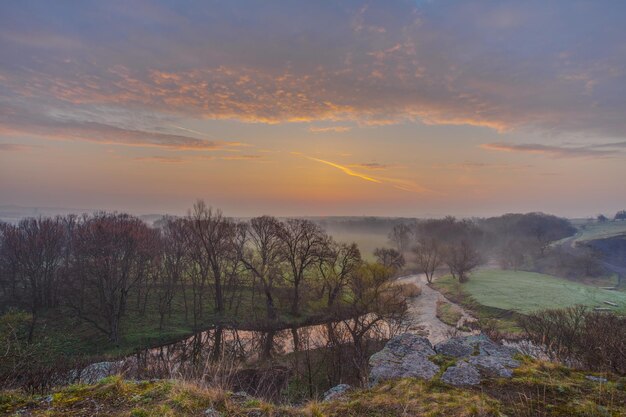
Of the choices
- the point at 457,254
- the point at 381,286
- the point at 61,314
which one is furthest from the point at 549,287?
the point at 61,314

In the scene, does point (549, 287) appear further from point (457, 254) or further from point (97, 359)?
point (97, 359)

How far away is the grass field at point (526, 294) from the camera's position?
3666cm

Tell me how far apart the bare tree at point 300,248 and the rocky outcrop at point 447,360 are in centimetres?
2852

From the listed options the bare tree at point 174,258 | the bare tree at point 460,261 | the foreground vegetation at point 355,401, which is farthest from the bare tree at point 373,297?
the bare tree at point 460,261

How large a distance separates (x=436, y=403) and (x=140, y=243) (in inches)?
1317

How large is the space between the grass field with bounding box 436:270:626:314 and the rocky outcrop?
31654mm

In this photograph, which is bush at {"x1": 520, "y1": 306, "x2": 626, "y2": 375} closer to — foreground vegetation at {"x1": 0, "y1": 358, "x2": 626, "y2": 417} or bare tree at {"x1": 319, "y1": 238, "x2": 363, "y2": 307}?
foreground vegetation at {"x1": 0, "y1": 358, "x2": 626, "y2": 417}

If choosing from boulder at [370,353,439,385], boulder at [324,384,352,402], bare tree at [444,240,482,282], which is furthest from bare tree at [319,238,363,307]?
bare tree at [444,240,482,282]

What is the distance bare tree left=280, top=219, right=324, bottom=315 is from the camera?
38.3 m

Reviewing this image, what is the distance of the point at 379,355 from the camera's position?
919cm

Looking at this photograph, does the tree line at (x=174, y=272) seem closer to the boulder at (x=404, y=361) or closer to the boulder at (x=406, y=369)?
the boulder at (x=404, y=361)

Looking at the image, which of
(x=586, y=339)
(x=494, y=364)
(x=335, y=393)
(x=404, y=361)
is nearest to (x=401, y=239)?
(x=586, y=339)

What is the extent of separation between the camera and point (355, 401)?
5.74 meters

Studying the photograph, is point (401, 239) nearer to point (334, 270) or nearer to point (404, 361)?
point (334, 270)
